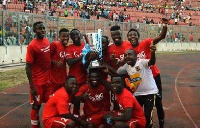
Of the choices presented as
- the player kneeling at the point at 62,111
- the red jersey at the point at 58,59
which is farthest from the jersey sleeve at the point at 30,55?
the player kneeling at the point at 62,111

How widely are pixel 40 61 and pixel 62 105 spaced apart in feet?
3.97

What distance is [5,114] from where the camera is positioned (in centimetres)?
927

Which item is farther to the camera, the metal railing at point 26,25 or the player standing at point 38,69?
the metal railing at point 26,25

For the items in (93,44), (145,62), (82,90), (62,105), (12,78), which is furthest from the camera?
(12,78)

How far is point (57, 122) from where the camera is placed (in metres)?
6.06

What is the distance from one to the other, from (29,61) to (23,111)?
129 inches

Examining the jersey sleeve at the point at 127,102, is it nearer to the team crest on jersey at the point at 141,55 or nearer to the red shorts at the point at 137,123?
the red shorts at the point at 137,123

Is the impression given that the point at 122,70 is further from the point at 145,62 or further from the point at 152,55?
the point at 152,55

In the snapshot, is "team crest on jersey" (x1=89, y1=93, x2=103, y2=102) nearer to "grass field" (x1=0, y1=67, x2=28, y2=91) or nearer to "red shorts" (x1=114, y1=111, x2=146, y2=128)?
"red shorts" (x1=114, y1=111, x2=146, y2=128)

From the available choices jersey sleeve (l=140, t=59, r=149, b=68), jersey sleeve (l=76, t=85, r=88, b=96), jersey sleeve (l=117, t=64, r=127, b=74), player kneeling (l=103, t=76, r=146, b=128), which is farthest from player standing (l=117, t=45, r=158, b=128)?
jersey sleeve (l=76, t=85, r=88, b=96)

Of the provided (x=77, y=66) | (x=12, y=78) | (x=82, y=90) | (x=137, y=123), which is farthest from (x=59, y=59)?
(x=12, y=78)

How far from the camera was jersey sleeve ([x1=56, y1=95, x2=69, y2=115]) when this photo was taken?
6.03 meters

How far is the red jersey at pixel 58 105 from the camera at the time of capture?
19.8 ft

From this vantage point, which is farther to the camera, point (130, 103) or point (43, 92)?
point (43, 92)
